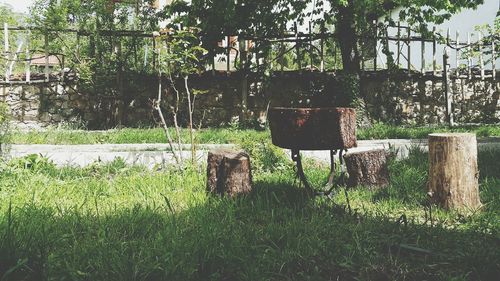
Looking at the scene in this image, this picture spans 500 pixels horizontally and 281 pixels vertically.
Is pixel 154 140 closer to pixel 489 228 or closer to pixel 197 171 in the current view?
pixel 197 171

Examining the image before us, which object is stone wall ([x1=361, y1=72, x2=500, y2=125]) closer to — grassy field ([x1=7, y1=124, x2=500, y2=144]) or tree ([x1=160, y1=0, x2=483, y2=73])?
tree ([x1=160, y1=0, x2=483, y2=73])

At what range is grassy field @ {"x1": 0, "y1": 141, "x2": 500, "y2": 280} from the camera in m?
2.39

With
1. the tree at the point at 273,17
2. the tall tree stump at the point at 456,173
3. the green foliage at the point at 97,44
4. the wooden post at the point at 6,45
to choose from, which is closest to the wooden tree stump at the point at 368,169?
the tall tree stump at the point at 456,173

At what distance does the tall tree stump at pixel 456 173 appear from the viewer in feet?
12.7

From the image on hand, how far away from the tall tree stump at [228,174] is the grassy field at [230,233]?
167 mm

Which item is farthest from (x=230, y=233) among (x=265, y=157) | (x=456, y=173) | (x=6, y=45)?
(x=6, y=45)

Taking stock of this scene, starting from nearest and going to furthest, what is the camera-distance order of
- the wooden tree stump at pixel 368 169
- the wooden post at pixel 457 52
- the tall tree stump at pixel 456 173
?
1. the tall tree stump at pixel 456 173
2. the wooden tree stump at pixel 368 169
3. the wooden post at pixel 457 52

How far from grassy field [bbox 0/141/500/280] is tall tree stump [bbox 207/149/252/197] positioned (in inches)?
6.6

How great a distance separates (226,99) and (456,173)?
23.9 ft

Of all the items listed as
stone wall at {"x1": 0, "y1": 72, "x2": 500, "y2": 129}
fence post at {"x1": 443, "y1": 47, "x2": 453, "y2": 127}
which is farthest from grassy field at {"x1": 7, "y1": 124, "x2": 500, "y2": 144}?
fence post at {"x1": 443, "y1": 47, "x2": 453, "y2": 127}

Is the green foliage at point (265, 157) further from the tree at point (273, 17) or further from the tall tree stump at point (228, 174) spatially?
the tree at point (273, 17)

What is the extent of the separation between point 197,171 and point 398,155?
2999mm

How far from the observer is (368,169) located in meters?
4.66

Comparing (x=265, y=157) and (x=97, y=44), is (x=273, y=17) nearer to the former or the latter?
(x=97, y=44)
